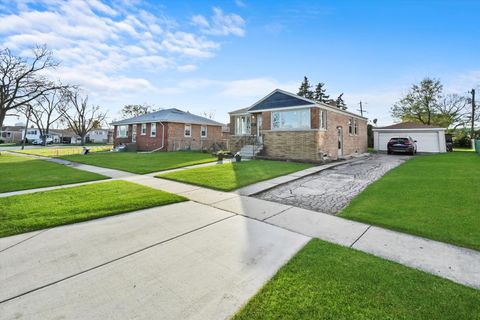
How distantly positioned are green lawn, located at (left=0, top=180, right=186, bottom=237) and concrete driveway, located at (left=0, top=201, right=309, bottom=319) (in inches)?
16.0

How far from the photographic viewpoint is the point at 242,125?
19.7 meters

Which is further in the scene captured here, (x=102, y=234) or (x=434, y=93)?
(x=434, y=93)

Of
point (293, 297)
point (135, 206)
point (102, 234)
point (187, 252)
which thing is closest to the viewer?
point (293, 297)

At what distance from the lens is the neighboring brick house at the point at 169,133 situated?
2264 cm

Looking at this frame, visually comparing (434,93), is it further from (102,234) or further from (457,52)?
(102,234)

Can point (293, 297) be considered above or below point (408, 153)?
Answer: below

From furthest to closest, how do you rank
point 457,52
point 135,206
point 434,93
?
point 434,93 < point 457,52 < point 135,206

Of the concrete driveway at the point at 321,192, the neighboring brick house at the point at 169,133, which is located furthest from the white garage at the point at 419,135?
the concrete driveway at the point at 321,192

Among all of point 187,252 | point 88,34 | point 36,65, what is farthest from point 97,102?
point 187,252

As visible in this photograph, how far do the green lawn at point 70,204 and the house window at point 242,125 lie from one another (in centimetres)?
1312

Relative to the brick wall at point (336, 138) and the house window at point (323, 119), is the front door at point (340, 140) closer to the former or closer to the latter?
the brick wall at point (336, 138)

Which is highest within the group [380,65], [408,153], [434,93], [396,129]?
[434,93]

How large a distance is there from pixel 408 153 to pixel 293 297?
2307cm

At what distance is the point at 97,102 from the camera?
53094 mm
